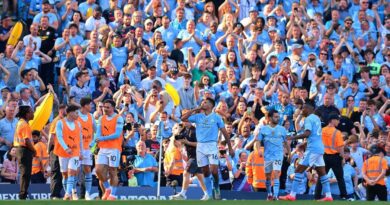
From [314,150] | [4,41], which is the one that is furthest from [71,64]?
[314,150]

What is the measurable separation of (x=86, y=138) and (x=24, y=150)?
1.45 m

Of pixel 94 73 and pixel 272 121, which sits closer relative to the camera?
pixel 272 121

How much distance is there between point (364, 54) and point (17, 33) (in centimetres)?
1017

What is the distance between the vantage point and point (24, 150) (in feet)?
75.8

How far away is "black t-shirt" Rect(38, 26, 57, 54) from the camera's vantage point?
1150 inches

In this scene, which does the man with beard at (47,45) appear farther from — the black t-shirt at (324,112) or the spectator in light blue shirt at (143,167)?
the black t-shirt at (324,112)

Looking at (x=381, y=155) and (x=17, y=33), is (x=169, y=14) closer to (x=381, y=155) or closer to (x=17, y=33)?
(x=17, y=33)

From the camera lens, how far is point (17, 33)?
28906 millimetres

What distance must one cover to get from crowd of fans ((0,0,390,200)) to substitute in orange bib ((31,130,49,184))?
0.03m

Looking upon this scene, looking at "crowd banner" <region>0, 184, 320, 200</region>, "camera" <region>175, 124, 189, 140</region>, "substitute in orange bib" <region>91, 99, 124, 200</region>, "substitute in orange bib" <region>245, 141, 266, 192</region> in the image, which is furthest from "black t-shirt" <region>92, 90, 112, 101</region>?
"substitute in orange bib" <region>91, 99, 124, 200</region>

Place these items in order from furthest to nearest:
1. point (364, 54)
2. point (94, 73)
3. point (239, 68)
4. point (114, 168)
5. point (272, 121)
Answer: point (364, 54) → point (239, 68) → point (94, 73) → point (272, 121) → point (114, 168)

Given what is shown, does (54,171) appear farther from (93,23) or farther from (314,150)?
(93,23)

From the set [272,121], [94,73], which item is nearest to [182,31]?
[94,73]

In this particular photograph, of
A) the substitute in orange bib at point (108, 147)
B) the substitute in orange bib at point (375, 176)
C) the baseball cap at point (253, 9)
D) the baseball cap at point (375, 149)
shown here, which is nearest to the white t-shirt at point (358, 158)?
the baseball cap at point (375, 149)
